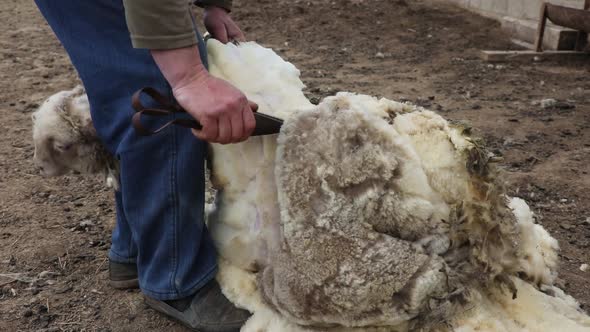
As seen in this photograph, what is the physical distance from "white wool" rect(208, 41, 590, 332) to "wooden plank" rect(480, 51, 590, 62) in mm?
3679

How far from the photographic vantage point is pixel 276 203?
1.84 metres

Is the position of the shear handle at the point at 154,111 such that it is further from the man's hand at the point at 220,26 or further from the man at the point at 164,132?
the man's hand at the point at 220,26

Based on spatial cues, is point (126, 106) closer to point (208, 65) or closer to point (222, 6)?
point (208, 65)

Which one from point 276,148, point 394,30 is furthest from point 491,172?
point 394,30

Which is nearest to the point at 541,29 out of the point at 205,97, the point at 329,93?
the point at 329,93

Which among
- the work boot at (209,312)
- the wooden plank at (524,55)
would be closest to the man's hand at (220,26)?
the work boot at (209,312)

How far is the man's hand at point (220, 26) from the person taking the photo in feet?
7.15

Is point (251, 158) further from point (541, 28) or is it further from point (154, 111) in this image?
point (541, 28)

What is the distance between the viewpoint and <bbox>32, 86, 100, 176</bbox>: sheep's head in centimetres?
214

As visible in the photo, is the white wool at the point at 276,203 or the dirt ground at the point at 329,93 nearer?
the white wool at the point at 276,203

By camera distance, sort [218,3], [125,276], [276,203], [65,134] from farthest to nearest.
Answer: [125,276]
[218,3]
[65,134]
[276,203]

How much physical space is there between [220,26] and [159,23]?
2.07 ft

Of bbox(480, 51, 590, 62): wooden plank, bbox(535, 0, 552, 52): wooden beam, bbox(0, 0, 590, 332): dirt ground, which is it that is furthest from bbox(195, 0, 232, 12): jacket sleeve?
bbox(535, 0, 552, 52): wooden beam

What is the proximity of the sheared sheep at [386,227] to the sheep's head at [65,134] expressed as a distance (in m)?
0.63
